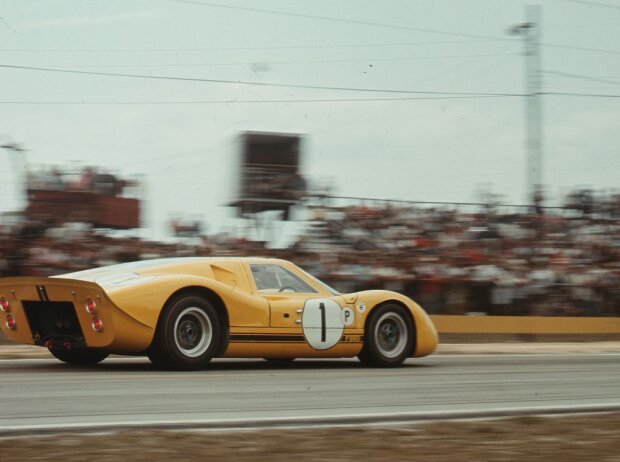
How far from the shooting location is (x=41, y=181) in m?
15.9

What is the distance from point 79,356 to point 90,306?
1516 mm

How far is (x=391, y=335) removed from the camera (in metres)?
10.2

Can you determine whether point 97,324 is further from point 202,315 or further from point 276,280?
point 276,280

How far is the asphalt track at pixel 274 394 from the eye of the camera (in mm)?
5730

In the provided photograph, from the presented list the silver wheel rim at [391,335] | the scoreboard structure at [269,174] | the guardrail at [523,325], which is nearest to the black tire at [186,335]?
the silver wheel rim at [391,335]

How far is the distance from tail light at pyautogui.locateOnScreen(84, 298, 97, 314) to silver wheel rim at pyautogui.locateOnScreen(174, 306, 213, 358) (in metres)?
0.79

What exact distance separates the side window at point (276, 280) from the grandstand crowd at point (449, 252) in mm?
6789

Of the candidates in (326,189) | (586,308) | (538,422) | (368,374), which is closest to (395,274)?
(326,189)

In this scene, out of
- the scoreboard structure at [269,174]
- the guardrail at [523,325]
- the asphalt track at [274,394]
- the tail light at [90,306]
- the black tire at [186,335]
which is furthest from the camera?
the scoreboard structure at [269,174]

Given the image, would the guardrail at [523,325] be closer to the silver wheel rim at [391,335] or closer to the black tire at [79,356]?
the silver wheel rim at [391,335]

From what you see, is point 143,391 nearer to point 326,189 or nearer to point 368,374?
point 368,374

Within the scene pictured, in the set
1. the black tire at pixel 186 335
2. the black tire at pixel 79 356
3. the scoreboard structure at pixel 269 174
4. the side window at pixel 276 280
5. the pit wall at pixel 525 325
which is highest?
the scoreboard structure at pixel 269 174

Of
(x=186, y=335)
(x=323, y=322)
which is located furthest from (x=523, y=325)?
(x=186, y=335)

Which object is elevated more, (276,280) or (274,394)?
(276,280)
